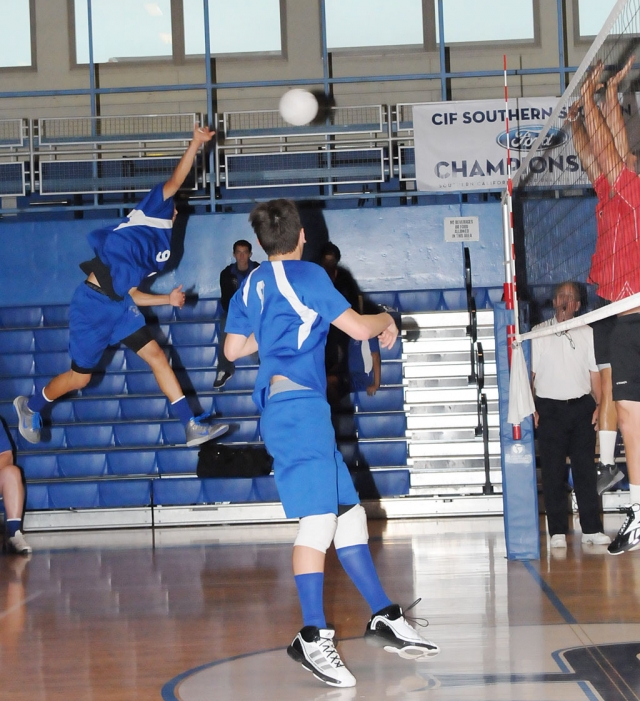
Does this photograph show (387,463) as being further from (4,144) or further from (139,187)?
(4,144)

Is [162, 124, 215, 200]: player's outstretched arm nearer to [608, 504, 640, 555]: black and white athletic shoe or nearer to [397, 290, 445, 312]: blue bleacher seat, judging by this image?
[397, 290, 445, 312]: blue bleacher seat

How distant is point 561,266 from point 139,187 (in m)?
5.97

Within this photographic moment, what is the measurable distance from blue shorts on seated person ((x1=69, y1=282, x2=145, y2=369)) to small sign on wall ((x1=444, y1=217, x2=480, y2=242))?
195 inches

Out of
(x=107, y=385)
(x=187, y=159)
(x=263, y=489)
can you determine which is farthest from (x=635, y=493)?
(x=107, y=385)

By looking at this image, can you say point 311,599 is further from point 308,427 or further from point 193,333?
point 193,333

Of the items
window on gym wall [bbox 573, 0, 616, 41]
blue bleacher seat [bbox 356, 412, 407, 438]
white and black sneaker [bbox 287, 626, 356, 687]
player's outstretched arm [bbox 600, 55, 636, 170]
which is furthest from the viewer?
window on gym wall [bbox 573, 0, 616, 41]

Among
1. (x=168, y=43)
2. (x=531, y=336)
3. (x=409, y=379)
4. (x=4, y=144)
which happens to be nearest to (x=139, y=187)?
(x=4, y=144)

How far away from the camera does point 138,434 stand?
999 cm

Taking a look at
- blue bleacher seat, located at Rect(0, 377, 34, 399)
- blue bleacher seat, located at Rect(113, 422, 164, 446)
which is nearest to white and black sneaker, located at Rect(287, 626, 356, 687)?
blue bleacher seat, located at Rect(113, 422, 164, 446)

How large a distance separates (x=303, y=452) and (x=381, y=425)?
20.4ft

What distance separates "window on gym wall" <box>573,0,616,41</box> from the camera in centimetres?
1409

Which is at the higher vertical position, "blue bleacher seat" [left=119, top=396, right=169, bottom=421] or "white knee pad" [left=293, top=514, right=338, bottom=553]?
"blue bleacher seat" [left=119, top=396, right=169, bottom=421]

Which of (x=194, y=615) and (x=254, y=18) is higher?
(x=254, y=18)

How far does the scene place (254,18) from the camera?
47.4ft
